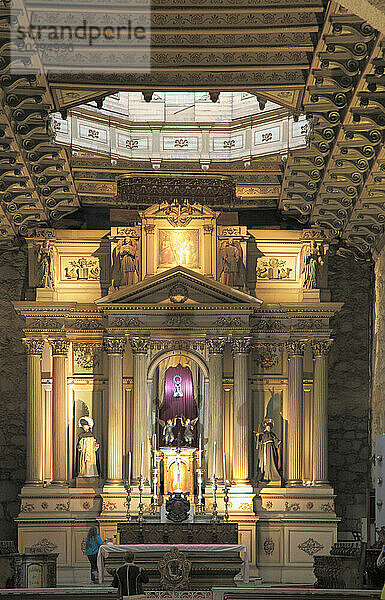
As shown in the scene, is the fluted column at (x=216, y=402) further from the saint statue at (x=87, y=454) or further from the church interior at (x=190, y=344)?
the saint statue at (x=87, y=454)

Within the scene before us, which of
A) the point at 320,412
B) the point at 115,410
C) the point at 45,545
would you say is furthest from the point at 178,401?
the point at 45,545

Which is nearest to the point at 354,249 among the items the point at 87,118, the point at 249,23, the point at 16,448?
the point at 87,118

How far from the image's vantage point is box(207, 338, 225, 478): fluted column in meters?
20.5

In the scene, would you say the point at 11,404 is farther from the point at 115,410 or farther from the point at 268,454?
the point at 268,454

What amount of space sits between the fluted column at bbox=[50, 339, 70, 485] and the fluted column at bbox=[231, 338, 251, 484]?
10.0 ft

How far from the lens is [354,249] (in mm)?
21812

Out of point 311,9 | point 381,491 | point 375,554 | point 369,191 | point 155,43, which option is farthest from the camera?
point 369,191

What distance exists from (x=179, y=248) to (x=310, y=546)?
230 inches

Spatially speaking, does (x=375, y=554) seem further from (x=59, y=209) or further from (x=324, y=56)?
(x=59, y=209)

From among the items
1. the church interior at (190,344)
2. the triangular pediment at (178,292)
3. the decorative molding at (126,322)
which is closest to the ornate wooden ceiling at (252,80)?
the church interior at (190,344)

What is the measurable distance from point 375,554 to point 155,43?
7.14 m

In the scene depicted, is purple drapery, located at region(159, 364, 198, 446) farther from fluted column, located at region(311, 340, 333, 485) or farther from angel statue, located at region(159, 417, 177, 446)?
fluted column, located at region(311, 340, 333, 485)

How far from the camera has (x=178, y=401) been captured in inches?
829

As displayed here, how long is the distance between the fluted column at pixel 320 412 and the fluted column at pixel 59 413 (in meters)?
4.49
